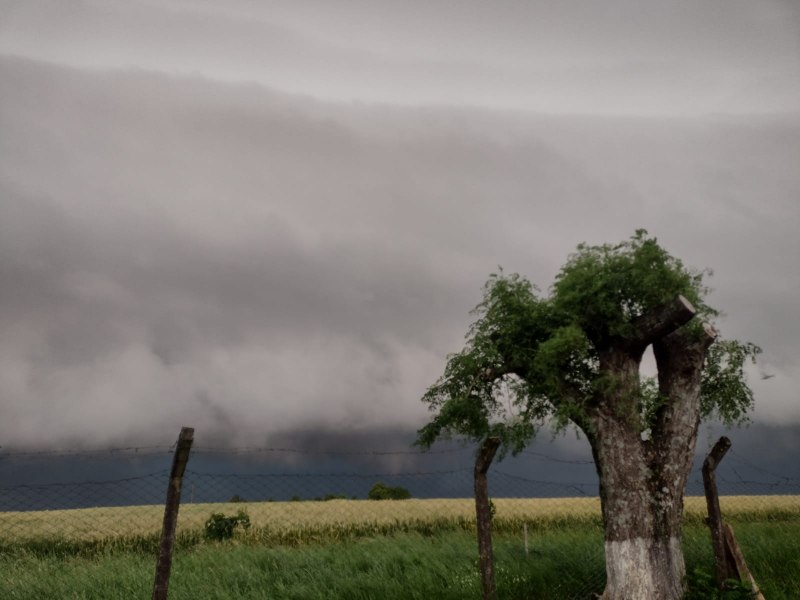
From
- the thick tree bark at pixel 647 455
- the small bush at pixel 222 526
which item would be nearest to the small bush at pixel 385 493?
the small bush at pixel 222 526

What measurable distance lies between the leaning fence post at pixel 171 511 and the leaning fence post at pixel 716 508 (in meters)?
8.05

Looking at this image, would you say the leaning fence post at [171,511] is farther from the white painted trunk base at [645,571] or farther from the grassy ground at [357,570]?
the white painted trunk base at [645,571]

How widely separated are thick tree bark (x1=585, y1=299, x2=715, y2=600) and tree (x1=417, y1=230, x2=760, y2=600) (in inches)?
0.7

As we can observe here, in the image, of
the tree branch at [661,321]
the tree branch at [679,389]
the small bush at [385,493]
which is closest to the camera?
the tree branch at [661,321]

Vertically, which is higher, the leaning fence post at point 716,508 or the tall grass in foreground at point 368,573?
the leaning fence post at point 716,508

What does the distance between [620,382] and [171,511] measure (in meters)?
7.82

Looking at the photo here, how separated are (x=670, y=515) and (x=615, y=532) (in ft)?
3.20

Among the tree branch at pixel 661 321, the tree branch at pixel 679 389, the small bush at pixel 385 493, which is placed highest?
the tree branch at pixel 661 321

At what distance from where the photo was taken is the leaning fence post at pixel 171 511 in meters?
7.63

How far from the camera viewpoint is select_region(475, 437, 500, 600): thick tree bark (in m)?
9.00

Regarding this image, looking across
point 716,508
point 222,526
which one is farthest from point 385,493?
point 716,508

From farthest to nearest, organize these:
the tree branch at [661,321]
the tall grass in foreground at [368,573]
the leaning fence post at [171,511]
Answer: the tree branch at [661,321], the tall grass in foreground at [368,573], the leaning fence post at [171,511]

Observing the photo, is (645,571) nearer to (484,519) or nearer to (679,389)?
(679,389)

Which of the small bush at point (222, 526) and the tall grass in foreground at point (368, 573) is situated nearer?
the tall grass in foreground at point (368, 573)
